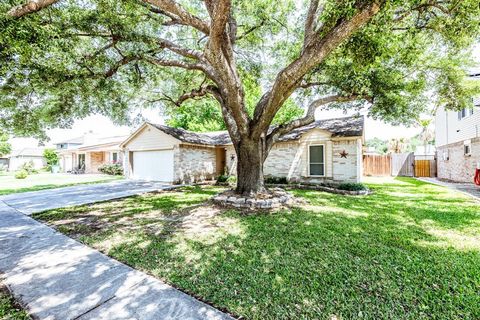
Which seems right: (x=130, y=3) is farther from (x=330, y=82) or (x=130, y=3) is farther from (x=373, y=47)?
(x=330, y=82)

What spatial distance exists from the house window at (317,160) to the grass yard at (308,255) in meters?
5.14

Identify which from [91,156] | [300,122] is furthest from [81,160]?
Answer: [300,122]

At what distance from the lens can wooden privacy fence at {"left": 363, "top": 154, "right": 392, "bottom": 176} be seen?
1831cm

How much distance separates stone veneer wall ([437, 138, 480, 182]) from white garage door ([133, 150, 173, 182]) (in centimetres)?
1645

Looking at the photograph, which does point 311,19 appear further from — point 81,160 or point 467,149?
point 81,160

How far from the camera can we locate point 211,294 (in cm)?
266

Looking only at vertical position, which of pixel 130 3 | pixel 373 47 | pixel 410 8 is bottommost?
pixel 373 47

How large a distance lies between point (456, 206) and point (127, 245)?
9.26 meters

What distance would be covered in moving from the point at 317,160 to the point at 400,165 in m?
10.5

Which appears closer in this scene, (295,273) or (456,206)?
(295,273)

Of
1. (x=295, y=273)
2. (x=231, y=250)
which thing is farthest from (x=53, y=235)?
(x=295, y=273)

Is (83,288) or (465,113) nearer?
(83,288)

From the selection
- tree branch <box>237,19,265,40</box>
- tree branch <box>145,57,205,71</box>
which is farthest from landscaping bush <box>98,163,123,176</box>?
tree branch <box>237,19,265,40</box>

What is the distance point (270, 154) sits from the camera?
13445 millimetres
